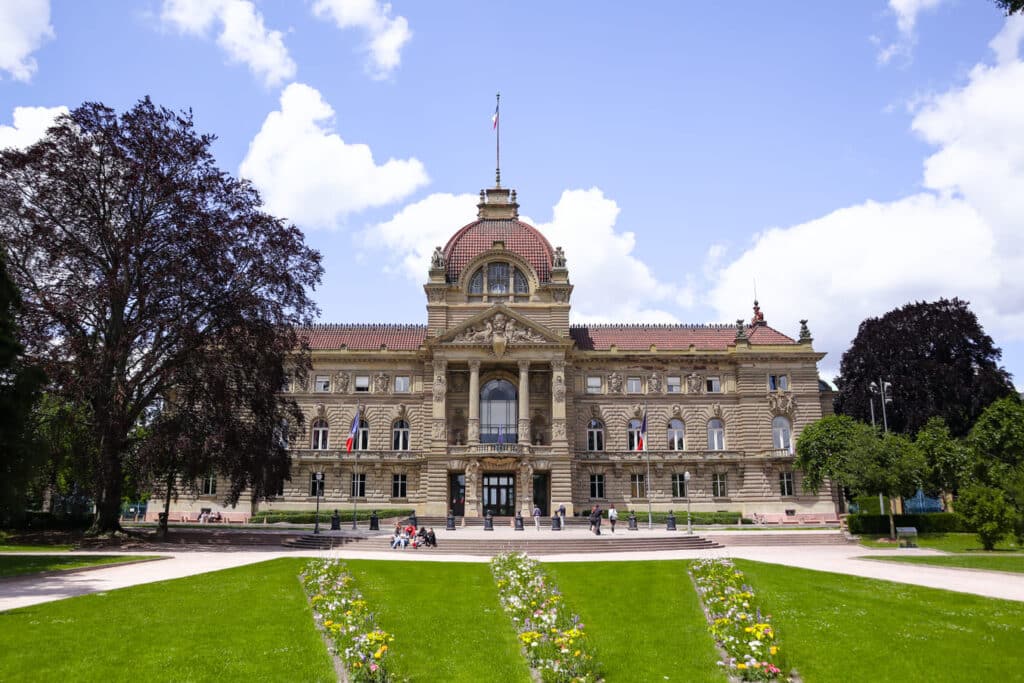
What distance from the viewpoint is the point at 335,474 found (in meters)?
67.6

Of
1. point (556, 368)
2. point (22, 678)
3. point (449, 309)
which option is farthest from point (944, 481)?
point (22, 678)

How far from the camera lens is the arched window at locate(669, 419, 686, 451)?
69.2 meters

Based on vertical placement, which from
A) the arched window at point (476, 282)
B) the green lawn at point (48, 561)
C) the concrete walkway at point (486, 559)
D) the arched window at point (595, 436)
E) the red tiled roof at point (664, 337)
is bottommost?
the concrete walkway at point (486, 559)

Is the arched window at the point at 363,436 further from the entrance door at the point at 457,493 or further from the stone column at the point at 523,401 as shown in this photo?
the stone column at the point at 523,401

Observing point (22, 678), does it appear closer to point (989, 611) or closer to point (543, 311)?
point (989, 611)

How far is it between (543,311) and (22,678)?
182 ft

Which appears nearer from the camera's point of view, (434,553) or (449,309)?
(434,553)

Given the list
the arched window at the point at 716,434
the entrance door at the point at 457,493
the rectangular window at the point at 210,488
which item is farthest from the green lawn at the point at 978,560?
the rectangular window at the point at 210,488

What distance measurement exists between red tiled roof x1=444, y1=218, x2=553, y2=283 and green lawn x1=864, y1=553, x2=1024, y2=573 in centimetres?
4028

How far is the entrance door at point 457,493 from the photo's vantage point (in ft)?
207

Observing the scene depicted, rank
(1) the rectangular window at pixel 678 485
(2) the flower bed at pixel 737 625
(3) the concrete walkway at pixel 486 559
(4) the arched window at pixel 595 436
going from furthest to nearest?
(4) the arched window at pixel 595 436, (1) the rectangular window at pixel 678 485, (3) the concrete walkway at pixel 486 559, (2) the flower bed at pixel 737 625

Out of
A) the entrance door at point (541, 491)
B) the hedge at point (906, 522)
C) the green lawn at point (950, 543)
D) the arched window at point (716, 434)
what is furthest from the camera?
the arched window at point (716, 434)

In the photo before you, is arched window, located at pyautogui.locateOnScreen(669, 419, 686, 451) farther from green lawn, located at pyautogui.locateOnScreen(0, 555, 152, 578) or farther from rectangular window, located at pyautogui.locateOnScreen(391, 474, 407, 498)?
green lawn, located at pyautogui.locateOnScreen(0, 555, 152, 578)

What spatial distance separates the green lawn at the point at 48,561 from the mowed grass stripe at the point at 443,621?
10.8m
